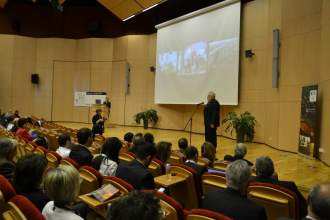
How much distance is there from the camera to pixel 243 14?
8789mm

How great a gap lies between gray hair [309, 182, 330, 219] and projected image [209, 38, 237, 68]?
7.83 meters

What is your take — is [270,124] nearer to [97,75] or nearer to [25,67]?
[97,75]

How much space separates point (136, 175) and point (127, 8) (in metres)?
8.91

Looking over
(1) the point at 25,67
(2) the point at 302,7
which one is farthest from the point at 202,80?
(1) the point at 25,67

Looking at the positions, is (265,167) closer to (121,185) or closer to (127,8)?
(121,185)

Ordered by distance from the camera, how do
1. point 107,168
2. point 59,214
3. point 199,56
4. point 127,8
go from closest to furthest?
point 59,214 → point 107,168 → point 127,8 → point 199,56

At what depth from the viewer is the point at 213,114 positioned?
5.70m

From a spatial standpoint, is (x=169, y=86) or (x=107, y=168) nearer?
(x=107, y=168)

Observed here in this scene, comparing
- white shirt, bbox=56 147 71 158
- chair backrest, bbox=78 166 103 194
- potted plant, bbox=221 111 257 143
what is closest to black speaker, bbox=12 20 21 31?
potted plant, bbox=221 111 257 143

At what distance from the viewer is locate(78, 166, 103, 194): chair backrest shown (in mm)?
2232

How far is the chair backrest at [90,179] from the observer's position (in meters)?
2.23

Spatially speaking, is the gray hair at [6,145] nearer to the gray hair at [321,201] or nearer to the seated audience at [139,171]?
the seated audience at [139,171]

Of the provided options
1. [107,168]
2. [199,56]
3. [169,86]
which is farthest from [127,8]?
[107,168]

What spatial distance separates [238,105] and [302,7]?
3734 millimetres
